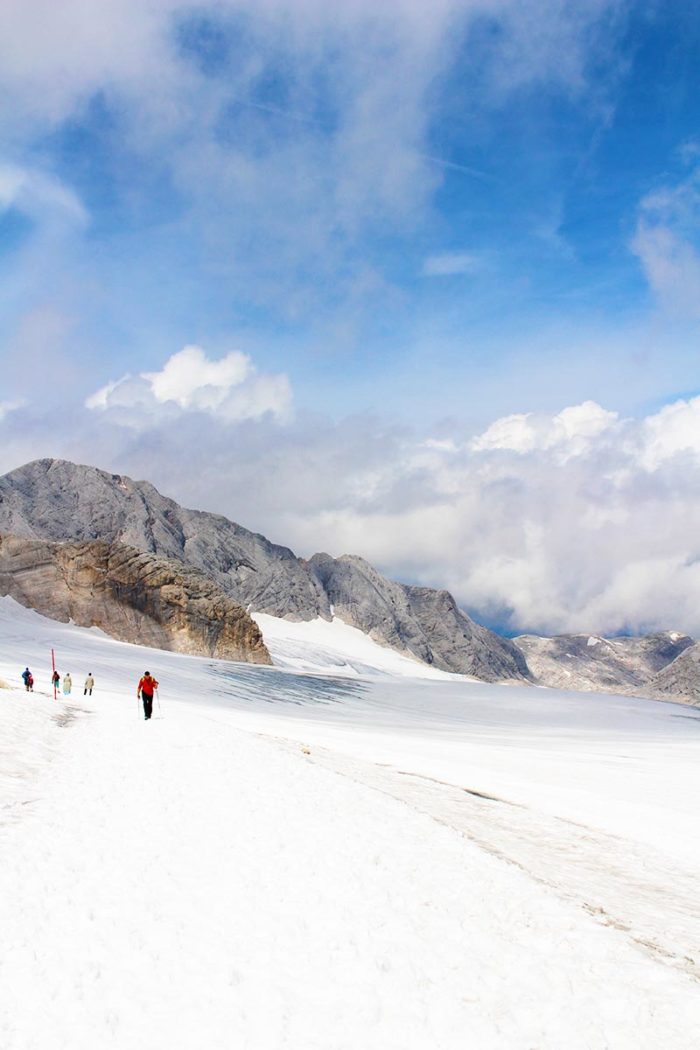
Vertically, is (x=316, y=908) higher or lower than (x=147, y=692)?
lower

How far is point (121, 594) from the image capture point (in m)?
125

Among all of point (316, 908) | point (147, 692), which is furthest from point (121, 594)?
point (316, 908)

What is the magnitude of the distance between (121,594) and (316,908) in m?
122

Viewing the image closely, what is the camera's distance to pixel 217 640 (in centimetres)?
12975

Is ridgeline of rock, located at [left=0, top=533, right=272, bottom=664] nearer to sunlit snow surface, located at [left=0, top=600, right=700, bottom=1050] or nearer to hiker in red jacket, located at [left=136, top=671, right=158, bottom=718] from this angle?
hiker in red jacket, located at [left=136, top=671, right=158, bottom=718]

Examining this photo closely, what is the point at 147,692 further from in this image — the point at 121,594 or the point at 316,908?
the point at 121,594

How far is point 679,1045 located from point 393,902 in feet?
11.7

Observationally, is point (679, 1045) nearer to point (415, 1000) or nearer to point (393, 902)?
point (415, 1000)

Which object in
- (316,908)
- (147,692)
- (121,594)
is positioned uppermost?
Answer: (121,594)

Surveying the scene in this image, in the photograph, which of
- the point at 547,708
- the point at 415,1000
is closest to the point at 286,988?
the point at 415,1000

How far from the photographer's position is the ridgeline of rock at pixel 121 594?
Result: 12188 centimetres

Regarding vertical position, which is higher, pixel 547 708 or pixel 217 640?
pixel 217 640

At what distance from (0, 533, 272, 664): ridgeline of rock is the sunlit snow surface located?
10577cm

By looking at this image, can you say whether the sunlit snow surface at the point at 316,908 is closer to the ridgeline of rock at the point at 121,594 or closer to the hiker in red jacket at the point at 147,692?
the hiker in red jacket at the point at 147,692
